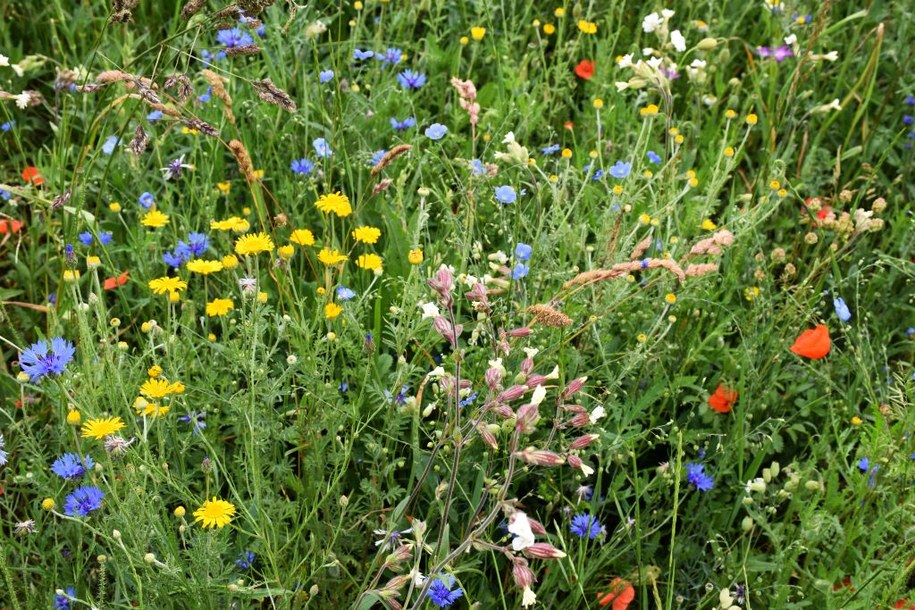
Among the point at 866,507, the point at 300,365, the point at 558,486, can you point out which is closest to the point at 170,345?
the point at 300,365

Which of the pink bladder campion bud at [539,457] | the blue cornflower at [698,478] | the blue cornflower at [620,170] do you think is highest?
the pink bladder campion bud at [539,457]

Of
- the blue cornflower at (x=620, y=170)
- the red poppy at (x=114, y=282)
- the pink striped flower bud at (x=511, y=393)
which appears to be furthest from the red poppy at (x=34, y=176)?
the pink striped flower bud at (x=511, y=393)

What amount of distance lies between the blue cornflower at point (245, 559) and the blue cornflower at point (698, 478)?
92 centimetres

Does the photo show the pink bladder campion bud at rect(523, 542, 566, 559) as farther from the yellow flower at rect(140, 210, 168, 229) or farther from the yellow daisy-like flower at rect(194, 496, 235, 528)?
the yellow flower at rect(140, 210, 168, 229)

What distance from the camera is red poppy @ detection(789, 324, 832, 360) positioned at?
7.45 feet

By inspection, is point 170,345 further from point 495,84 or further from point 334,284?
point 495,84

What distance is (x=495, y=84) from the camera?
3111 millimetres

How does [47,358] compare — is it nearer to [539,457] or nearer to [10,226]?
[539,457]

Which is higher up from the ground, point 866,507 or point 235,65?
point 235,65

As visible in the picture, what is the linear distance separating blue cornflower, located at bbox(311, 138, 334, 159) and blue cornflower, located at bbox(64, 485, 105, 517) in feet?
3.79

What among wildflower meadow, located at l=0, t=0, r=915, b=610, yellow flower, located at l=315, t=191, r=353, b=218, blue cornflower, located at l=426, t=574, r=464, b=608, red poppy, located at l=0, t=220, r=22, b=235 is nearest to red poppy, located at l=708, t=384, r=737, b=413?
wildflower meadow, located at l=0, t=0, r=915, b=610

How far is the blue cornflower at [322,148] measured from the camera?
8.68 ft

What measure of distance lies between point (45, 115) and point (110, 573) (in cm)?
176

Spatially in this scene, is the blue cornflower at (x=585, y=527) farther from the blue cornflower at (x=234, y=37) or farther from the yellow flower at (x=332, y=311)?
the blue cornflower at (x=234, y=37)
